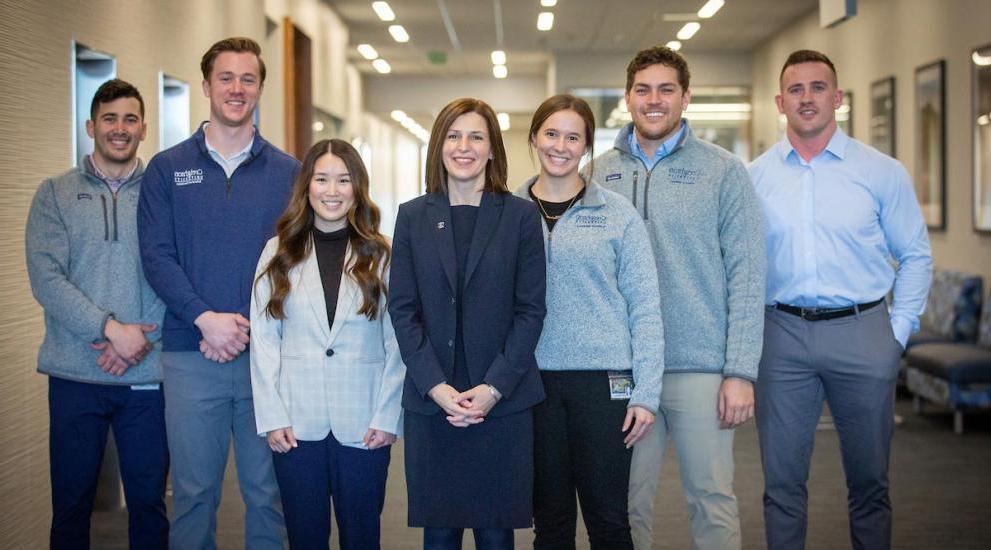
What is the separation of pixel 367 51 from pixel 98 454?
11244 millimetres

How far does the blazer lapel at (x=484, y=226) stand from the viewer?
2709 millimetres

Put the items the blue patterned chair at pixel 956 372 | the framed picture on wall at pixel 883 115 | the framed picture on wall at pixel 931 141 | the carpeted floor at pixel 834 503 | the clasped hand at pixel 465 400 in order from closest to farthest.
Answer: the clasped hand at pixel 465 400
the carpeted floor at pixel 834 503
the blue patterned chair at pixel 956 372
the framed picture on wall at pixel 931 141
the framed picture on wall at pixel 883 115

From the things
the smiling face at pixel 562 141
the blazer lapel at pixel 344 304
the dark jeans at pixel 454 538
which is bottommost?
the dark jeans at pixel 454 538

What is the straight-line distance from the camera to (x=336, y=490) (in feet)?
9.53

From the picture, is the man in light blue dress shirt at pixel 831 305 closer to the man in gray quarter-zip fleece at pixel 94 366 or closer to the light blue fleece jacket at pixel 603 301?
the light blue fleece jacket at pixel 603 301

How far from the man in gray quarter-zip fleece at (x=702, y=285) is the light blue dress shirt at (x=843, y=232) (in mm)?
285

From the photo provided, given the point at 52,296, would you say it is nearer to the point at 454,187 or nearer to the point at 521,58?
the point at 454,187

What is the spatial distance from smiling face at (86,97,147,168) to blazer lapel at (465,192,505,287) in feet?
4.58

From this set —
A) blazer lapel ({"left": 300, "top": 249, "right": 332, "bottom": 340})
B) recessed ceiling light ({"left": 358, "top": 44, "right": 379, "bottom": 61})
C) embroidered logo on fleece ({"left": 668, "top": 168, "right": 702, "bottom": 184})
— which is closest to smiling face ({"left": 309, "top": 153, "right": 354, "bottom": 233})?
blazer lapel ({"left": 300, "top": 249, "right": 332, "bottom": 340})

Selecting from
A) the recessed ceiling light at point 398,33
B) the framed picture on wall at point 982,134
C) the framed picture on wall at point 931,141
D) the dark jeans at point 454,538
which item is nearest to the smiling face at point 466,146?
the dark jeans at point 454,538

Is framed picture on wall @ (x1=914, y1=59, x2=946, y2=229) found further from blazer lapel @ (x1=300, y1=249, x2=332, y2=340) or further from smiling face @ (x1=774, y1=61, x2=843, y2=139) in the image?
blazer lapel @ (x1=300, y1=249, x2=332, y2=340)

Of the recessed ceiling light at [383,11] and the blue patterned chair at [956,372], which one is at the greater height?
the recessed ceiling light at [383,11]

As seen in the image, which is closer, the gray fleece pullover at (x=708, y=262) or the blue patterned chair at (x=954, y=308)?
the gray fleece pullover at (x=708, y=262)

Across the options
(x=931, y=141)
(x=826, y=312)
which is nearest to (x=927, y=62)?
(x=931, y=141)
